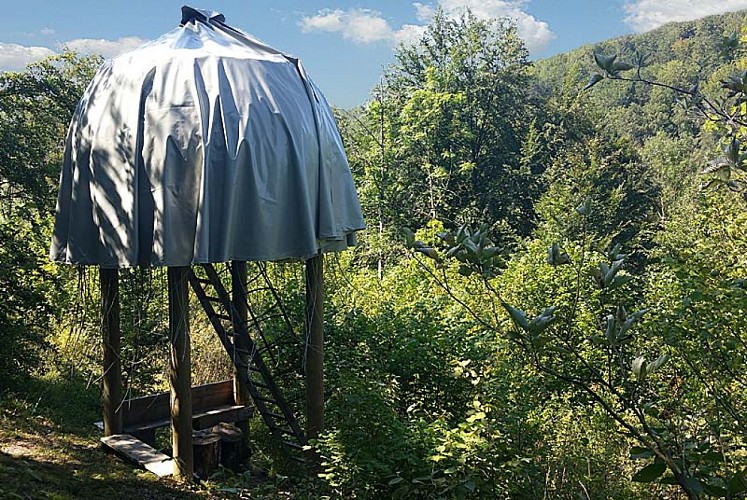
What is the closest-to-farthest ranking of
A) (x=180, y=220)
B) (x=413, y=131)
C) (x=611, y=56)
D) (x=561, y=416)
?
(x=611, y=56)
(x=180, y=220)
(x=561, y=416)
(x=413, y=131)

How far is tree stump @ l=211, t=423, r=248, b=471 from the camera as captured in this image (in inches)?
271

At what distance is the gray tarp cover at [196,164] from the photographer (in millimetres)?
5082

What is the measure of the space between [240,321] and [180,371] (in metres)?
1.35

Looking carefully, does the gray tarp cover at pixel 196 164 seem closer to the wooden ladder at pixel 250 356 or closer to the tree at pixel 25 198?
the wooden ladder at pixel 250 356

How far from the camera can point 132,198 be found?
5191 millimetres

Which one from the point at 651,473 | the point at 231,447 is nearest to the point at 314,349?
the point at 231,447

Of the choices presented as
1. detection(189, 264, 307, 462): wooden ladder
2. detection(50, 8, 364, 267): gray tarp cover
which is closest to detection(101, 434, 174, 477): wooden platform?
detection(189, 264, 307, 462): wooden ladder

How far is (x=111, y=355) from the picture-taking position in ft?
22.3

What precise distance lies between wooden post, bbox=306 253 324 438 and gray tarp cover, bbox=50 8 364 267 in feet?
2.31

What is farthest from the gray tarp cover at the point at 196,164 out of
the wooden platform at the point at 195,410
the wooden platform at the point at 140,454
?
the wooden platform at the point at 195,410

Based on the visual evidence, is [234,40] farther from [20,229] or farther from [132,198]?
[20,229]

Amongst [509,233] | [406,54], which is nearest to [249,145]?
[509,233]

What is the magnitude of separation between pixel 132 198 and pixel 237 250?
91cm

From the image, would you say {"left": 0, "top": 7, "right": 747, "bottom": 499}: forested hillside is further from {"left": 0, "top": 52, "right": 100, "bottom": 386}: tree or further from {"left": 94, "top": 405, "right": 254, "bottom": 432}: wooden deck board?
{"left": 94, "top": 405, "right": 254, "bottom": 432}: wooden deck board
